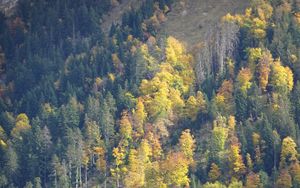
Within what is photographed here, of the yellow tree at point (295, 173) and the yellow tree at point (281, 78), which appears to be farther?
the yellow tree at point (281, 78)

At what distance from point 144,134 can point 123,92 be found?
17.2 meters

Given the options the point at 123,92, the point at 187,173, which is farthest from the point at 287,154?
the point at 123,92

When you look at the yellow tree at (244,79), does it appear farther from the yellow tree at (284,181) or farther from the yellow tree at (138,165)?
the yellow tree at (284,181)

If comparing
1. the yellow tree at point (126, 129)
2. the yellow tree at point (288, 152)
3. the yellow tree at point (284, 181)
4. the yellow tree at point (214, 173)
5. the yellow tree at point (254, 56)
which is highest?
the yellow tree at point (254, 56)

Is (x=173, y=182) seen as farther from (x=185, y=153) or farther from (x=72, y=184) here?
(x=72, y=184)

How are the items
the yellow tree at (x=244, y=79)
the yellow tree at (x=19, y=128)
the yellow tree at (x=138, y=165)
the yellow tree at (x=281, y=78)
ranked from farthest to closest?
the yellow tree at (x=19, y=128) < the yellow tree at (x=244, y=79) < the yellow tree at (x=281, y=78) < the yellow tree at (x=138, y=165)

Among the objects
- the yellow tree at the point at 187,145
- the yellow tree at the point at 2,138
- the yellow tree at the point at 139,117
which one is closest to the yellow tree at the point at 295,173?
the yellow tree at the point at 187,145

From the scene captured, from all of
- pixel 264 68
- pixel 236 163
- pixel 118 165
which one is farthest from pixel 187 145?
pixel 264 68

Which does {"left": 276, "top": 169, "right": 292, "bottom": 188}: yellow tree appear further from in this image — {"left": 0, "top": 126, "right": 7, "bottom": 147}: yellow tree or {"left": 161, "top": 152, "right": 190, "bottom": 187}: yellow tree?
{"left": 0, "top": 126, "right": 7, "bottom": 147}: yellow tree

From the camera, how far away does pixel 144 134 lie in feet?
601

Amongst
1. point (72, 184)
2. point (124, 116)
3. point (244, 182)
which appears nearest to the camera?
point (244, 182)

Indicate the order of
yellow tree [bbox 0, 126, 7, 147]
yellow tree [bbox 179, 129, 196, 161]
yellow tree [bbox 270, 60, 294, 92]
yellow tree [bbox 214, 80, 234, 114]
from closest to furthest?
yellow tree [bbox 179, 129, 196, 161]
yellow tree [bbox 270, 60, 294, 92]
yellow tree [bbox 214, 80, 234, 114]
yellow tree [bbox 0, 126, 7, 147]

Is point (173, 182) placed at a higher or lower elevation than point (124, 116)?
lower

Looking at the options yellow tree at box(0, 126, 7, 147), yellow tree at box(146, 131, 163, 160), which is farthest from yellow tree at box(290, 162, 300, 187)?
yellow tree at box(0, 126, 7, 147)
